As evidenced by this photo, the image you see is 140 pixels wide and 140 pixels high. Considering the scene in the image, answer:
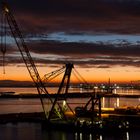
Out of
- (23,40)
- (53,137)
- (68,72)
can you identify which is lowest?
(53,137)

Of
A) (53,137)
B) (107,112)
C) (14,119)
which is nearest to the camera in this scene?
(53,137)

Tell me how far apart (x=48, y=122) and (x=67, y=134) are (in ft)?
15.2

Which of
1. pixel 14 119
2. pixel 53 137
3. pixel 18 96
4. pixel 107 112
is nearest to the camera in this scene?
pixel 53 137

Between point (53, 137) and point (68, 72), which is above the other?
point (68, 72)

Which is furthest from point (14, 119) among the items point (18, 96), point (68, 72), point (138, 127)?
point (18, 96)

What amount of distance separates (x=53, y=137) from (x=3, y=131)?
26.1 ft

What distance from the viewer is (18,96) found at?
589 feet

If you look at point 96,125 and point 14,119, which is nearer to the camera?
point 96,125

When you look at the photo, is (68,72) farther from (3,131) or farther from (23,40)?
(3,131)

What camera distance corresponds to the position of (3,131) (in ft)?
178

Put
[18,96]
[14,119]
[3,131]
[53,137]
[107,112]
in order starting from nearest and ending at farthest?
[53,137], [3,131], [14,119], [107,112], [18,96]

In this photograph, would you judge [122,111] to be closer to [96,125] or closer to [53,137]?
[96,125]

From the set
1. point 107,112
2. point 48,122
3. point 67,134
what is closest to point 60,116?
point 48,122

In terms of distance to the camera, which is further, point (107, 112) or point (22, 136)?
point (107, 112)
